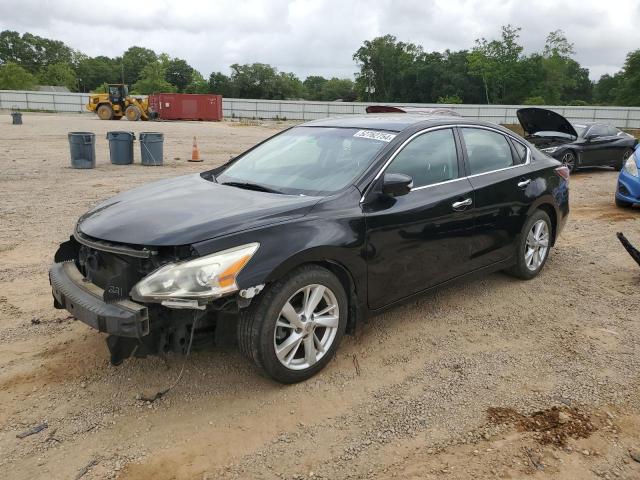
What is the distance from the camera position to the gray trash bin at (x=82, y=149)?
1268 centimetres

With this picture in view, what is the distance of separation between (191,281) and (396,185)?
150 cm

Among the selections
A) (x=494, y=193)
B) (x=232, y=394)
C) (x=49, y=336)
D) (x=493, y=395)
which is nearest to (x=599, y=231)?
(x=494, y=193)

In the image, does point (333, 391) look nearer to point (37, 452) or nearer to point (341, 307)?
point (341, 307)

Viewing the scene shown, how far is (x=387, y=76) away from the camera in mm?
91625

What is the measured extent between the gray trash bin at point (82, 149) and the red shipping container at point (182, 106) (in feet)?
88.7

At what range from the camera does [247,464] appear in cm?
268

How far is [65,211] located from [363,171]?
19.3 ft

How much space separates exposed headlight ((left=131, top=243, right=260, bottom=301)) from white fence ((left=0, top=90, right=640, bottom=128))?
109 ft

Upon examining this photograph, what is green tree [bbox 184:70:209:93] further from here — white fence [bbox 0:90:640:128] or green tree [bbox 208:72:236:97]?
white fence [bbox 0:90:640:128]

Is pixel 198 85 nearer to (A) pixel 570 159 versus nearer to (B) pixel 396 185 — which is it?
(A) pixel 570 159

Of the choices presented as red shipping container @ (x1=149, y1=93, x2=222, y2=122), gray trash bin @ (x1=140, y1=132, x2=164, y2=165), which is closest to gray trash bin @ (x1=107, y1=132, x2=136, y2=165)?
gray trash bin @ (x1=140, y1=132, x2=164, y2=165)

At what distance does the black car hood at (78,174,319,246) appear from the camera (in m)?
2.99

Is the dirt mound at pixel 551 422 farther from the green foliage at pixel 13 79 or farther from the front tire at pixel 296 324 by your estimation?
the green foliage at pixel 13 79

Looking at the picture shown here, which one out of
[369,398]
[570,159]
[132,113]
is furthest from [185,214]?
[132,113]
